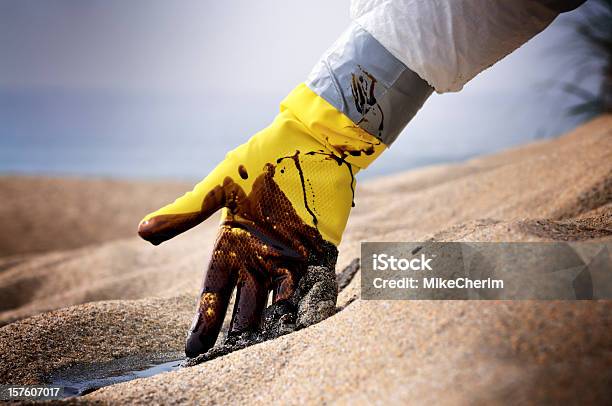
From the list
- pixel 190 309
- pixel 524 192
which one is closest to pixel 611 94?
pixel 524 192

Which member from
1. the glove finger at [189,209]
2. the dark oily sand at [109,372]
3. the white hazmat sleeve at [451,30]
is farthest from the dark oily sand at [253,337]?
the white hazmat sleeve at [451,30]

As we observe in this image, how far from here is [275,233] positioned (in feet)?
3.71

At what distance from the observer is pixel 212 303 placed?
111 centimetres

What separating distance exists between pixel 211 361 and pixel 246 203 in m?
0.29

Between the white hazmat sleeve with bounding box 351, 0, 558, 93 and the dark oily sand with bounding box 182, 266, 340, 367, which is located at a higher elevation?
the white hazmat sleeve with bounding box 351, 0, 558, 93

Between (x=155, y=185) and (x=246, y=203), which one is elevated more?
(x=155, y=185)

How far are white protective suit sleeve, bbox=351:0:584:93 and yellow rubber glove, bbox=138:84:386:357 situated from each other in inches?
6.2

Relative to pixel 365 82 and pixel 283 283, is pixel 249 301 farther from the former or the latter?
pixel 365 82

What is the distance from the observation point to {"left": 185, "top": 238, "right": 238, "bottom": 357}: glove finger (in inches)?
43.5

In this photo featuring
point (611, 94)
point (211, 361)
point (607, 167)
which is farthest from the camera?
point (611, 94)

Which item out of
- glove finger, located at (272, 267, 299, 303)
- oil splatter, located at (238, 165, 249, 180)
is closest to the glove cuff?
oil splatter, located at (238, 165, 249, 180)

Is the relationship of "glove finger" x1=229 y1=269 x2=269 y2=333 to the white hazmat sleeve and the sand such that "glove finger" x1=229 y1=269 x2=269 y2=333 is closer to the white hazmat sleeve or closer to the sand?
the sand

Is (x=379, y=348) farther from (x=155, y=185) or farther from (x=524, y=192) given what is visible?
(x=155, y=185)

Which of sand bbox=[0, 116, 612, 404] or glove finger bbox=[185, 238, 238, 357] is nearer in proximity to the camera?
sand bbox=[0, 116, 612, 404]
